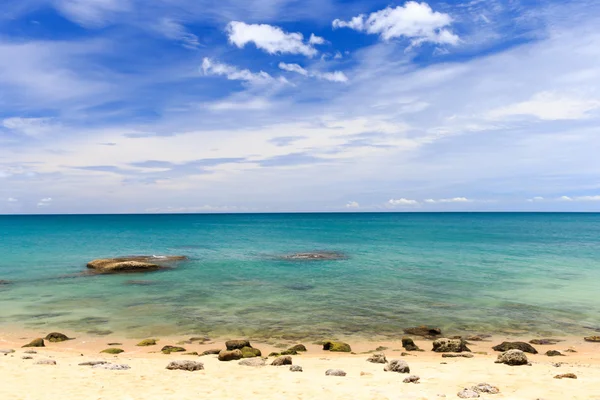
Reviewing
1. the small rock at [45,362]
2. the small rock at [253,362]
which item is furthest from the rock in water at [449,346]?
the small rock at [45,362]

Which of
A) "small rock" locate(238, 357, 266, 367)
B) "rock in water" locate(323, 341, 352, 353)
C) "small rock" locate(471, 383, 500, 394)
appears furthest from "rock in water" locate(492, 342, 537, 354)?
"small rock" locate(238, 357, 266, 367)

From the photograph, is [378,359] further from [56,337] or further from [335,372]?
[56,337]

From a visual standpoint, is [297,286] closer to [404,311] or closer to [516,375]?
[404,311]

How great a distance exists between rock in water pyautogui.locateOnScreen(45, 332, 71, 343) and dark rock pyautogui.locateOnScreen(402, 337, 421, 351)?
16.4 metres

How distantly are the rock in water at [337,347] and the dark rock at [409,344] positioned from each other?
8.40 feet

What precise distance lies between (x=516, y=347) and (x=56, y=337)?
2162cm

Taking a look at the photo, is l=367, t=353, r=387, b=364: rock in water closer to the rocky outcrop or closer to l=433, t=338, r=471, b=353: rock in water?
l=433, t=338, r=471, b=353: rock in water

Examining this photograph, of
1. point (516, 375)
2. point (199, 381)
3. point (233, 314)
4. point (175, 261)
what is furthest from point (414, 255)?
point (199, 381)

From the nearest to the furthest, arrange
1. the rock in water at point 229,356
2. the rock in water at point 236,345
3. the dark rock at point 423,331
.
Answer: the rock in water at point 229,356, the rock in water at point 236,345, the dark rock at point 423,331

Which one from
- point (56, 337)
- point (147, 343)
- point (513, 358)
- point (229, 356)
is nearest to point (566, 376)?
point (513, 358)

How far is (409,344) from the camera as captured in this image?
64.6 ft

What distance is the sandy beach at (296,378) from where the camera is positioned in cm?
1223

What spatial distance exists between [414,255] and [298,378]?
1854 inches

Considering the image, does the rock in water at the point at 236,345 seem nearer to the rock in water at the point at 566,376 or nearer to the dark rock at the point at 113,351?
the dark rock at the point at 113,351
